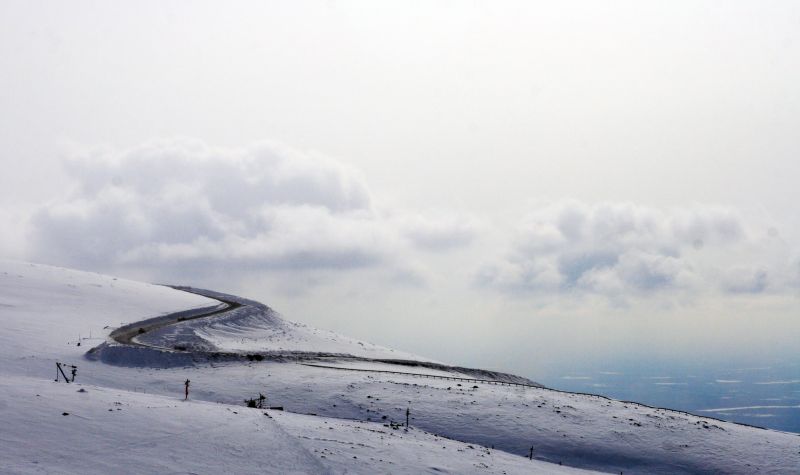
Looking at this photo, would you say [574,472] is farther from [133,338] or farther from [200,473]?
[133,338]

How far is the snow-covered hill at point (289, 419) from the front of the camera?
74.4 ft

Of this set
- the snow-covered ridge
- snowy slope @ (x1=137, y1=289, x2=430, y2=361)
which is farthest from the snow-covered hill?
snowy slope @ (x1=137, y1=289, x2=430, y2=361)

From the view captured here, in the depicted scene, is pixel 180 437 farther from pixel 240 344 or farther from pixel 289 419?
pixel 240 344

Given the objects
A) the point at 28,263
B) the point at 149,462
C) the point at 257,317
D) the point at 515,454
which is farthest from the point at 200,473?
the point at 28,263

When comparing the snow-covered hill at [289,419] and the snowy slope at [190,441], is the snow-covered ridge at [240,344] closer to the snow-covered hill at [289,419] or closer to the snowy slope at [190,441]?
the snow-covered hill at [289,419]

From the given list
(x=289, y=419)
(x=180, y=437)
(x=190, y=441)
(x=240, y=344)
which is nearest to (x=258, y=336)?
(x=240, y=344)

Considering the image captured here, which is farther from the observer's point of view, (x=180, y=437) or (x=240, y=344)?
(x=240, y=344)

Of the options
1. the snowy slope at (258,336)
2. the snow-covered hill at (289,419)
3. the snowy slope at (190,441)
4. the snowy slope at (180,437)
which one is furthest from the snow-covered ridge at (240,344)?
the snowy slope at (190,441)

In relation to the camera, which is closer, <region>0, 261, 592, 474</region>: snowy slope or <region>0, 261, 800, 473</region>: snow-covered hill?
<region>0, 261, 592, 474</region>: snowy slope

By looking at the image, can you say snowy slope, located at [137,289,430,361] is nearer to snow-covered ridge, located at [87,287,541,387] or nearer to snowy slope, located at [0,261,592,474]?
snow-covered ridge, located at [87,287,541,387]

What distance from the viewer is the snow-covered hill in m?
22.7

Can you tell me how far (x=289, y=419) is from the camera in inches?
1153

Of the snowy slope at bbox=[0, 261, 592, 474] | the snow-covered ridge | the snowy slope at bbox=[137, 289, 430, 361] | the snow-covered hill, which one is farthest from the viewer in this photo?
the snowy slope at bbox=[137, 289, 430, 361]

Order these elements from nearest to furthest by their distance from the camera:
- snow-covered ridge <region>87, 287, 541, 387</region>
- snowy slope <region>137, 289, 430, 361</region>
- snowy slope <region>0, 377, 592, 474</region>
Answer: snowy slope <region>0, 377, 592, 474</region>
snow-covered ridge <region>87, 287, 541, 387</region>
snowy slope <region>137, 289, 430, 361</region>
